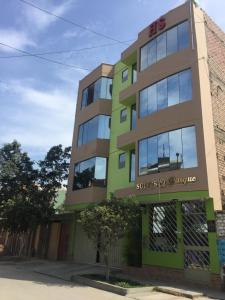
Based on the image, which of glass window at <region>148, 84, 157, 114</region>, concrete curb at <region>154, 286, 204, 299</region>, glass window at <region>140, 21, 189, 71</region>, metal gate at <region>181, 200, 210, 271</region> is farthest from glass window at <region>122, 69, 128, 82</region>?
concrete curb at <region>154, 286, 204, 299</region>

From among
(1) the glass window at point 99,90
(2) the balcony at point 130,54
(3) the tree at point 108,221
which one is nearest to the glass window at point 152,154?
(3) the tree at point 108,221

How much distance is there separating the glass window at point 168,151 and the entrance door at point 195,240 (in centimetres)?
201

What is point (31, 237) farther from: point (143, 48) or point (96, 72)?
point (143, 48)

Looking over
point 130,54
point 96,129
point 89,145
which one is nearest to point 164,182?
point 89,145

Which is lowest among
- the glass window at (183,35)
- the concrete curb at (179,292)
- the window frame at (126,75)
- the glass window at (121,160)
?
the concrete curb at (179,292)

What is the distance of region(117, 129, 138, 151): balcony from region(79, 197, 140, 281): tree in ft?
15.0

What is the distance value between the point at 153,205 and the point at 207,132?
190 inches

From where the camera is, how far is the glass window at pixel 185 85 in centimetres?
1688

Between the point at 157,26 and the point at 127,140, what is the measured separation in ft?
23.3

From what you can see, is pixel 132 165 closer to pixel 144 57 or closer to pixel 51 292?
pixel 144 57

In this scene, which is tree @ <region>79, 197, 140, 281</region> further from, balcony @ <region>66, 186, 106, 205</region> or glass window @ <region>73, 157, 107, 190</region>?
glass window @ <region>73, 157, 107, 190</region>

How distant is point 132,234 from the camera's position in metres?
18.1

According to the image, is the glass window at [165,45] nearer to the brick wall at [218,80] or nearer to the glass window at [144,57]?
the glass window at [144,57]

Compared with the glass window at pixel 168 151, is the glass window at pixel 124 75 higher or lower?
higher
